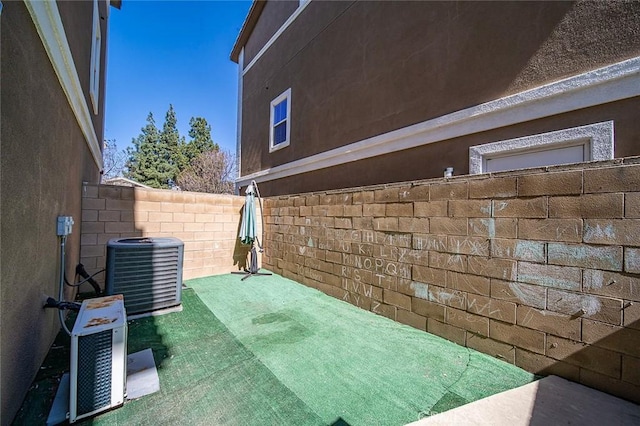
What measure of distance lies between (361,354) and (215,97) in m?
27.9

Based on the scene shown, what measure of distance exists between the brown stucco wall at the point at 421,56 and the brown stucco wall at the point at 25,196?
4.34 m

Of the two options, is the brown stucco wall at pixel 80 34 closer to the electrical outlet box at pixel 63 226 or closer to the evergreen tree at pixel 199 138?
the electrical outlet box at pixel 63 226

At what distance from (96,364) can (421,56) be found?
17.6 feet

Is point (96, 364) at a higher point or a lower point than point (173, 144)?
lower

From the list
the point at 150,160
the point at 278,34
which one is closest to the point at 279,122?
the point at 278,34

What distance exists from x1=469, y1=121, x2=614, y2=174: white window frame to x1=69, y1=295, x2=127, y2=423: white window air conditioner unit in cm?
414

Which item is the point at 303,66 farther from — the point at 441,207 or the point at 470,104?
the point at 441,207

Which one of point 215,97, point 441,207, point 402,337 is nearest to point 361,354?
point 402,337

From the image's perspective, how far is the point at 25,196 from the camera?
1.67 m

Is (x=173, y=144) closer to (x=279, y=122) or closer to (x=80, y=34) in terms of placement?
(x=279, y=122)

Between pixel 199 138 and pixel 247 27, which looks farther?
pixel 199 138

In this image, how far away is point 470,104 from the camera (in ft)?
12.4

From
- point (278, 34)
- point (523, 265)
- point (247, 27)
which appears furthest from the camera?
point (247, 27)

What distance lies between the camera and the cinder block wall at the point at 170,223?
429 centimetres
